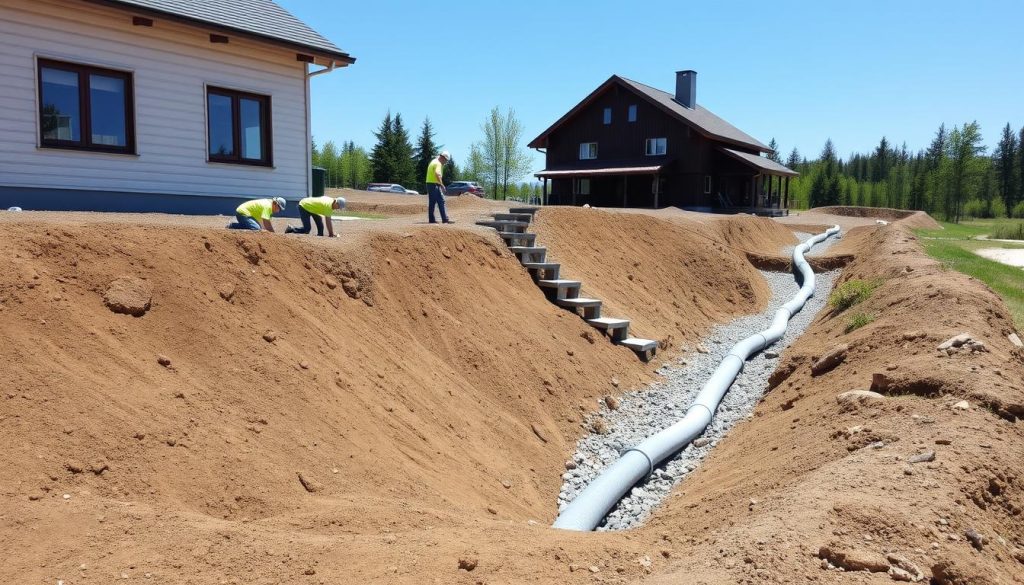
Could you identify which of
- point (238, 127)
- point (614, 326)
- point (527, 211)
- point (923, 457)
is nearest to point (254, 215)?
point (614, 326)

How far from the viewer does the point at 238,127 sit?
14.5 m

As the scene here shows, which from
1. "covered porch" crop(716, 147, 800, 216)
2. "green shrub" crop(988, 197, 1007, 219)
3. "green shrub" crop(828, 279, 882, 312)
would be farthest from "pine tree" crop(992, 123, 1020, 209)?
"green shrub" crop(828, 279, 882, 312)

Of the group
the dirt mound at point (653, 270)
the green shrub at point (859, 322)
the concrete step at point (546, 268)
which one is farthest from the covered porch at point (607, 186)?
the green shrub at point (859, 322)

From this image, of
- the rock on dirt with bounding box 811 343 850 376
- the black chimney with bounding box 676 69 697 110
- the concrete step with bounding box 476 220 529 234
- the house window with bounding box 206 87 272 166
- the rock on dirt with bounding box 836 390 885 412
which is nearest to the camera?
the rock on dirt with bounding box 836 390 885 412

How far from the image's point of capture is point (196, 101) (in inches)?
536

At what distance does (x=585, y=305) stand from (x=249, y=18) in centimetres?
974

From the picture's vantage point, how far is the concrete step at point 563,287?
1191 centimetres

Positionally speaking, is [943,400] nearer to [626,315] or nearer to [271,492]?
[271,492]

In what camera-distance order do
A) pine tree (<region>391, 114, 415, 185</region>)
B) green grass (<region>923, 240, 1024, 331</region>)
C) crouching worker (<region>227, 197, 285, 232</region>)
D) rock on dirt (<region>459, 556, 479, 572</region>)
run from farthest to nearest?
pine tree (<region>391, 114, 415, 185</region>) < green grass (<region>923, 240, 1024, 331</region>) < crouching worker (<region>227, 197, 285, 232</region>) < rock on dirt (<region>459, 556, 479, 572</region>)

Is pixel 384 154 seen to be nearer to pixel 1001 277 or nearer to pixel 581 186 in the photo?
pixel 581 186

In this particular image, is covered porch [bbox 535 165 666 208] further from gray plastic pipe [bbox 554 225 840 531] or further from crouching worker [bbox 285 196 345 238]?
crouching worker [bbox 285 196 345 238]

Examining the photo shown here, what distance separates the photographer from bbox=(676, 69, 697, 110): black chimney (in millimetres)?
42844

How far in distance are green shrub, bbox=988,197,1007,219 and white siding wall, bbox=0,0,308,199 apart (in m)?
85.0

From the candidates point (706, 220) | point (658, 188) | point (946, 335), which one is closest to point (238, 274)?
point (946, 335)
